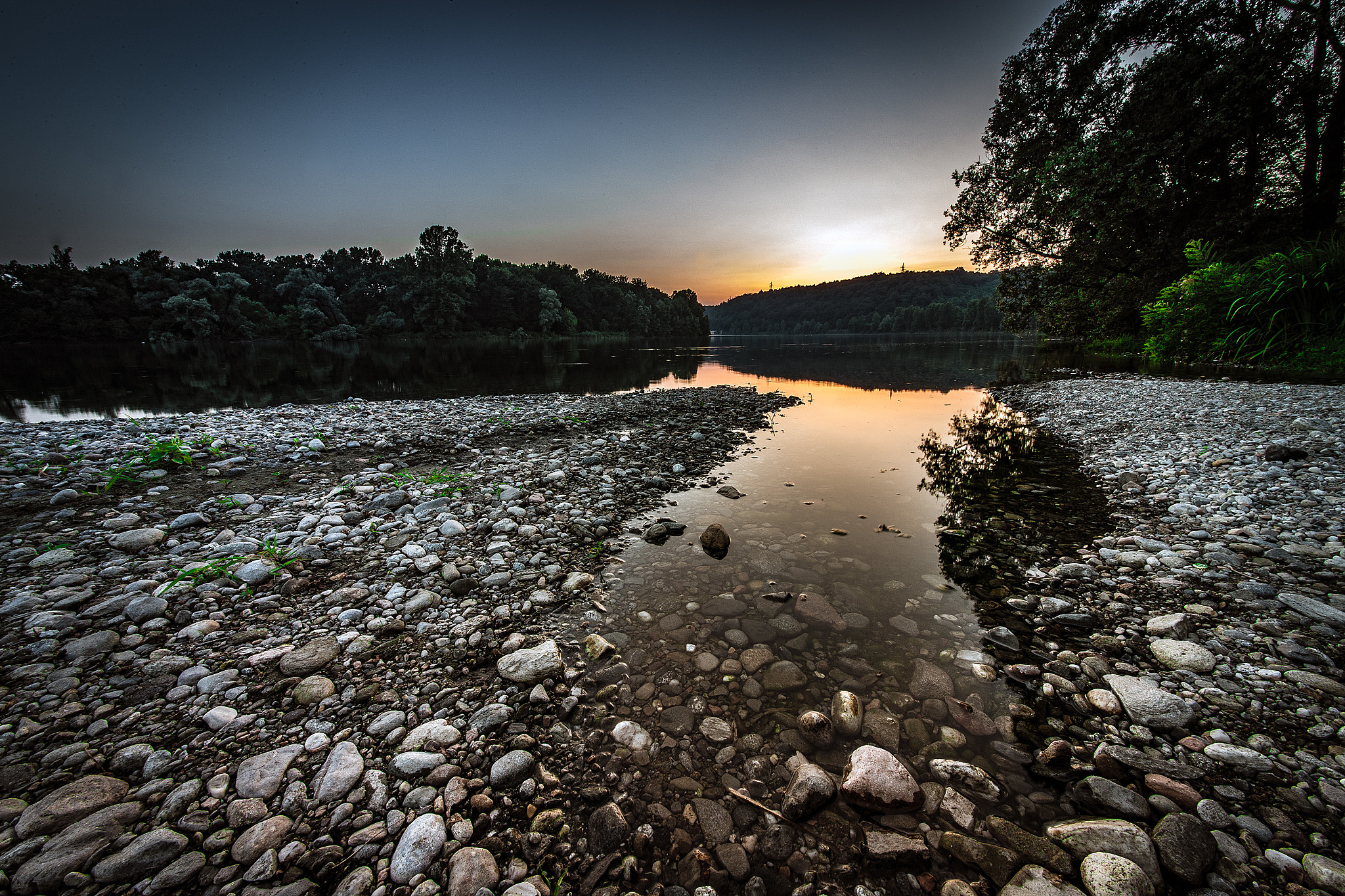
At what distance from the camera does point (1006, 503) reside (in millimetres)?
6621

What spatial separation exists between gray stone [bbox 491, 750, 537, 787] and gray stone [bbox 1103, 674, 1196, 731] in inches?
145

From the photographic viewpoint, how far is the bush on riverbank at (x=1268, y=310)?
1136 cm

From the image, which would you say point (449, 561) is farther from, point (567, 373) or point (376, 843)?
point (567, 373)

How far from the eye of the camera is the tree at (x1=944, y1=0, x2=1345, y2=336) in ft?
49.1

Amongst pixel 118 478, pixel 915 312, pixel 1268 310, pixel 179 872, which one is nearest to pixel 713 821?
pixel 179 872

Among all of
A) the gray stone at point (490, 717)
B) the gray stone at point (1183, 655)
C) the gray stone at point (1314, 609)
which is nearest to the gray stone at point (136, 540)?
the gray stone at point (490, 717)

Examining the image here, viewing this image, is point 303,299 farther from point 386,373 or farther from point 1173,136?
point 1173,136

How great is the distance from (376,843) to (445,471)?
19.1 feet

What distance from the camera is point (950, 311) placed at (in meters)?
144

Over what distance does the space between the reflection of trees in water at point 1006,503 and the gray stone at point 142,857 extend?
5.71 meters

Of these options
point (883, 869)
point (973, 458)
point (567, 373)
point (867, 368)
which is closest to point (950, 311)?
point (867, 368)

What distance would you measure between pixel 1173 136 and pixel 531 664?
25.7 metres

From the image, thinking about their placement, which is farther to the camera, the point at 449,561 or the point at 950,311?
the point at 950,311

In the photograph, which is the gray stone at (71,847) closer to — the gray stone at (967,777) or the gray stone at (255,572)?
the gray stone at (255,572)
